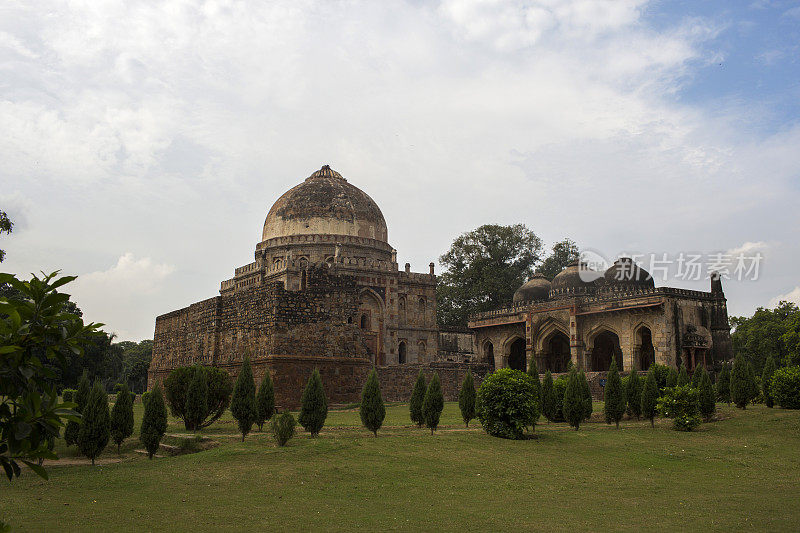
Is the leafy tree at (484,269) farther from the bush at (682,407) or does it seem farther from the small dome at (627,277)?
the bush at (682,407)

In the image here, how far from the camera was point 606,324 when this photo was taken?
1344 inches

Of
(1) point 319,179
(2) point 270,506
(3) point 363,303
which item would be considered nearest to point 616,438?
(2) point 270,506

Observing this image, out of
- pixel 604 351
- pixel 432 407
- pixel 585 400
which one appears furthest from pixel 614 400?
pixel 604 351

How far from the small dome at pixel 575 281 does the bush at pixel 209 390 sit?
25.5 m

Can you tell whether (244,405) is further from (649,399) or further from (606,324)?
(606,324)

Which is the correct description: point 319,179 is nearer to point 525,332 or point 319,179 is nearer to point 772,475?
point 525,332

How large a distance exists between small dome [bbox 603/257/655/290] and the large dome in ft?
43.0

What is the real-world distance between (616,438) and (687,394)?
267cm

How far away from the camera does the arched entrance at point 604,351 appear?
37.1 m

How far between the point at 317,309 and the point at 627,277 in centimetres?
2312

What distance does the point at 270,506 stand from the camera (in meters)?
8.15

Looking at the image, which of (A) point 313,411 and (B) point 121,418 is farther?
(A) point 313,411

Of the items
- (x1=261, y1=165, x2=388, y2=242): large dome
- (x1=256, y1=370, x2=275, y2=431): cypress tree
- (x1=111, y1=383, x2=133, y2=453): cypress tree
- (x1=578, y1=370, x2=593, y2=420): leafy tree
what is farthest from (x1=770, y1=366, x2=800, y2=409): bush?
(x1=261, y1=165, x2=388, y2=242): large dome

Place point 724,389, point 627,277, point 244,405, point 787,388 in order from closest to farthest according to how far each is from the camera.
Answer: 1. point 244,405
2. point 787,388
3. point 724,389
4. point 627,277
